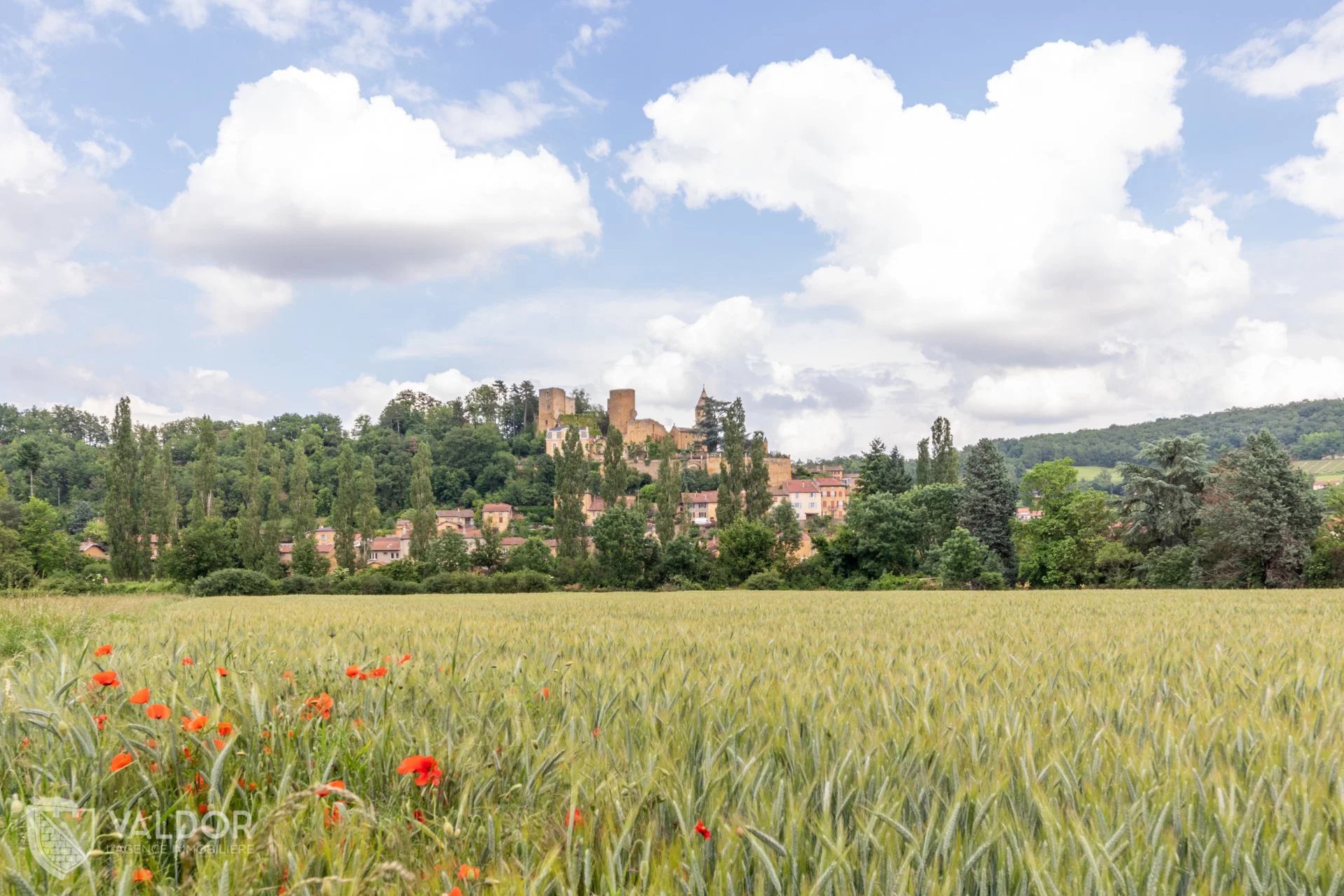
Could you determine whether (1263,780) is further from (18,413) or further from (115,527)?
(18,413)

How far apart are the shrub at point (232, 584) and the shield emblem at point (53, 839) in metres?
52.5

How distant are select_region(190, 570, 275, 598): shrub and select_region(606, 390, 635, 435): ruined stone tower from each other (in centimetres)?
10994

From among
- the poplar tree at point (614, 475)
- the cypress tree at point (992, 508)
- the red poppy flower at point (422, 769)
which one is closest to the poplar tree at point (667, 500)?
the poplar tree at point (614, 475)

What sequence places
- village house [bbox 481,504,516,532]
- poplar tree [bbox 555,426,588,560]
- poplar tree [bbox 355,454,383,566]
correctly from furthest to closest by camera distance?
1. village house [bbox 481,504,516,532]
2. poplar tree [bbox 355,454,383,566]
3. poplar tree [bbox 555,426,588,560]

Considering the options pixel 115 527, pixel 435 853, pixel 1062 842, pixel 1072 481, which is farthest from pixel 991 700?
pixel 115 527

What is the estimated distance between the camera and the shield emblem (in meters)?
1.92

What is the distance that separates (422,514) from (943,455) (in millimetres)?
51031

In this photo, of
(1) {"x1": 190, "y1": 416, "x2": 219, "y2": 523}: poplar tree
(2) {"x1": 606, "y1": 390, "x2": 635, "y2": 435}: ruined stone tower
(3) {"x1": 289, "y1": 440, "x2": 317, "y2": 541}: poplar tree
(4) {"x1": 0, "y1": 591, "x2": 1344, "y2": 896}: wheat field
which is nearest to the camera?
(4) {"x1": 0, "y1": 591, "x2": 1344, "y2": 896}: wheat field

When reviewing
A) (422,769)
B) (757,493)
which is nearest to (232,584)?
(757,493)


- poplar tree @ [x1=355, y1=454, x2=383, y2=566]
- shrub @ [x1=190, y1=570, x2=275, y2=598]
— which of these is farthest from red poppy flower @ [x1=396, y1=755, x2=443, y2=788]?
poplar tree @ [x1=355, y1=454, x2=383, y2=566]

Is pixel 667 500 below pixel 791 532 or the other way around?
the other way around

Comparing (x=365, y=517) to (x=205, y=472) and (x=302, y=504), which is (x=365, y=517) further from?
(x=205, y=472)

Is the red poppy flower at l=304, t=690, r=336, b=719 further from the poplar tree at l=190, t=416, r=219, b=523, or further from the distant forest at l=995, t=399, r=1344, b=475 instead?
the distant forest at l=995, t=399, r=1344, b=475

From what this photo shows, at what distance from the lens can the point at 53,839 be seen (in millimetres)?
2119
